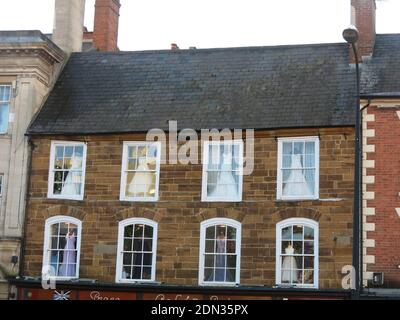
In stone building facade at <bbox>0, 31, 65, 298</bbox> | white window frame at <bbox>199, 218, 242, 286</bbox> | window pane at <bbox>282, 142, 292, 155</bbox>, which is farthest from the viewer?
stone building facade at <bbox>0, 31, 65, 298</bbox>

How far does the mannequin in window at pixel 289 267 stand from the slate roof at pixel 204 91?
140 inches

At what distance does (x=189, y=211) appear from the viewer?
891 inches

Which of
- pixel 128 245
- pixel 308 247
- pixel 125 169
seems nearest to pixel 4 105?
pixel 125 169

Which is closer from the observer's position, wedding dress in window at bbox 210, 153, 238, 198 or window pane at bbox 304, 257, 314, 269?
window pane at bbox 304, 257, 314, 269

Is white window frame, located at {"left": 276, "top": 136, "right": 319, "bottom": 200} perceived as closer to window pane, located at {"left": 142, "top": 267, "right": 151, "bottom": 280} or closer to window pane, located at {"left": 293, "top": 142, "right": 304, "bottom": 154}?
window pane, located at {"left": 293, "top": 142, "right": 304, "bottom": 154}

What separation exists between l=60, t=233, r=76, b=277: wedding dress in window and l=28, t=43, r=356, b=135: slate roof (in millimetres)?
3269

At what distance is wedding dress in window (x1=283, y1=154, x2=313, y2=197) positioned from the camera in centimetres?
2198

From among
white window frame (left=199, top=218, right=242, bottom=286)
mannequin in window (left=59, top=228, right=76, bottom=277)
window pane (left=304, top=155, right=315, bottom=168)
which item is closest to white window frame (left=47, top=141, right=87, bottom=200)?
mannequin in window (left=59, top=228, right=76, bottom=277)

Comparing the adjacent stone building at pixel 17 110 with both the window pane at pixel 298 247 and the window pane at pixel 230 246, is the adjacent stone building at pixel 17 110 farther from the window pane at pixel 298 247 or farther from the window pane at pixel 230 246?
the window pane at pixel 298 247

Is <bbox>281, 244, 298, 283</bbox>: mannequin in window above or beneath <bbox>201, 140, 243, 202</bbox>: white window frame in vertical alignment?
beneath

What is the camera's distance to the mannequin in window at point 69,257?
913 inches
